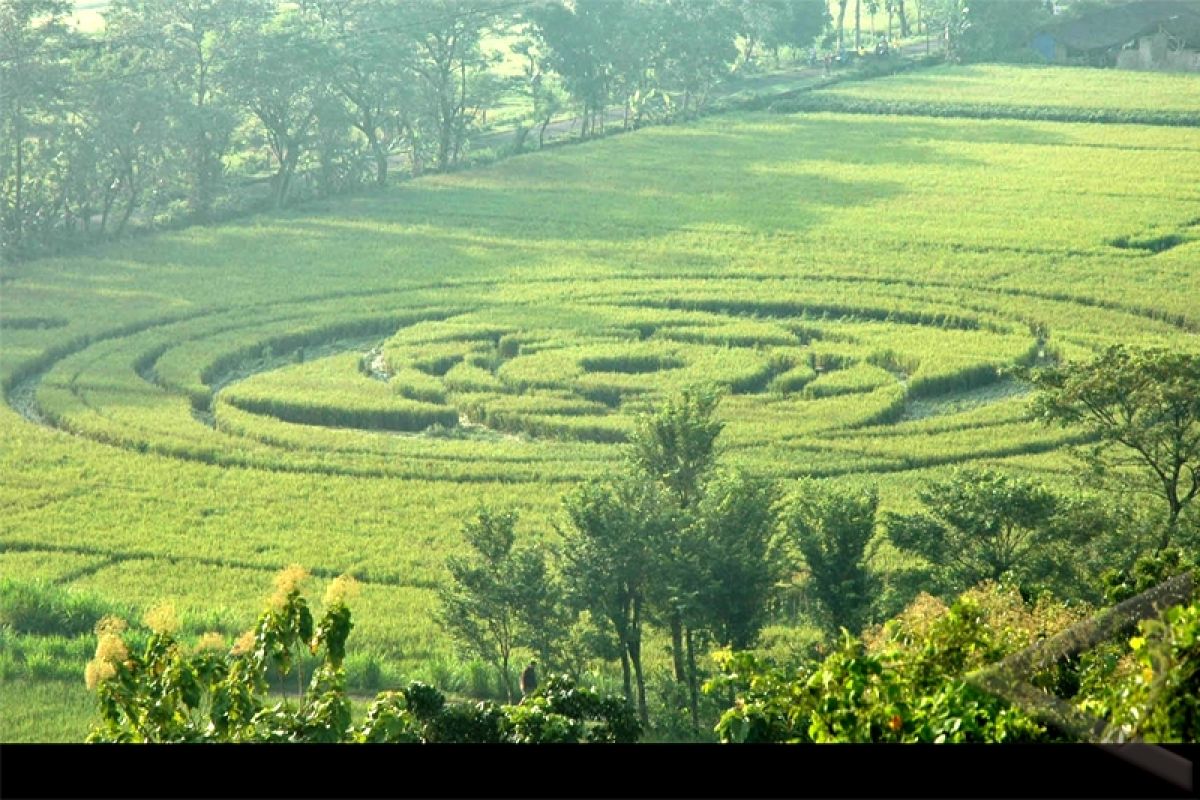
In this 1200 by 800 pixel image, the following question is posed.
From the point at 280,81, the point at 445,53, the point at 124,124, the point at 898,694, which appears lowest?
the point at 898,694

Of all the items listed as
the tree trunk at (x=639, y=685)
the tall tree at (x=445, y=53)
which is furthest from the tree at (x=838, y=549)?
the tall tree at (x=445, y=53)

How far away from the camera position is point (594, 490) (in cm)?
1419

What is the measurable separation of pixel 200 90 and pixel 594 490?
89.0 feet

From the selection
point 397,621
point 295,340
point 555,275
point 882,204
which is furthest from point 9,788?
point 882,204

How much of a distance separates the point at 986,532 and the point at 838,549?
1.10 meters

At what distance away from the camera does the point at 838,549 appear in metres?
13.6

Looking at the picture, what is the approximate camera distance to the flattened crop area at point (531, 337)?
19.2m

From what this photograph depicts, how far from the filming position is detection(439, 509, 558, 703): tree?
1355cm

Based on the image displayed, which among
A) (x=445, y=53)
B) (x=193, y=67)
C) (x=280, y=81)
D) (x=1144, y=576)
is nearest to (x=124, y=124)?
(x=193, y=67)

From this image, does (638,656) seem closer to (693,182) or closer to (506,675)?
(506,675)

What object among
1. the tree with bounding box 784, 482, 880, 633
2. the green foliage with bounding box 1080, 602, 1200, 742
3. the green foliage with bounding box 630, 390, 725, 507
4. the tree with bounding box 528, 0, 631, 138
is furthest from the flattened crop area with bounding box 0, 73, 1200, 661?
the green foliage with bounding box 1080, 602, 1200, 742

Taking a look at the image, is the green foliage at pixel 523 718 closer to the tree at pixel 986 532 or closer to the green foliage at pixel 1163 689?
the green foliage at pixel 1163 689

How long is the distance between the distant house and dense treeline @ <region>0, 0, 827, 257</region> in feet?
31.0

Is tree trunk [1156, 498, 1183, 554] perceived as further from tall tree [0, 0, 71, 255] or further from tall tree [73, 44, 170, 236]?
tall tree [73, 44, 170, 236]
